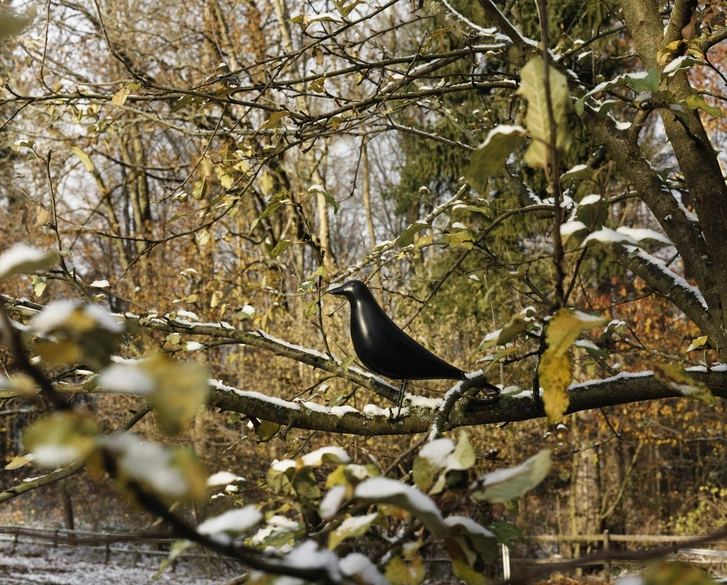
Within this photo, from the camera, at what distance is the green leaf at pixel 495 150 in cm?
73

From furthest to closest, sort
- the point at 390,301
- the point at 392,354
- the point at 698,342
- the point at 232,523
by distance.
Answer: the point at 390,301 → the point at 698,342 → the point at 392,354 → the point at 232,523

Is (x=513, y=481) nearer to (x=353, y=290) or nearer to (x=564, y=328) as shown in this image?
(x=564, y=328)

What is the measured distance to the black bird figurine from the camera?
1535 mm

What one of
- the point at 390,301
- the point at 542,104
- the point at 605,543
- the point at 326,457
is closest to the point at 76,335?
the point at 326,457

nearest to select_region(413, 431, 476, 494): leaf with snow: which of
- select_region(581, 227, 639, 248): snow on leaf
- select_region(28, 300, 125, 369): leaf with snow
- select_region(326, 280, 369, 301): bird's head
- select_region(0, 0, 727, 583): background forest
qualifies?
select_region(0, 0, 727, 583): background forest

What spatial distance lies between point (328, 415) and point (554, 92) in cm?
109

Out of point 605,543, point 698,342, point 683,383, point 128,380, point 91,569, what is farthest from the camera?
point 91,569

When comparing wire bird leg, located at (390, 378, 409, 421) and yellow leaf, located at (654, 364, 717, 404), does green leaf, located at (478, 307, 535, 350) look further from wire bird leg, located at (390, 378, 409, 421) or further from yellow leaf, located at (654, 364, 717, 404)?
wire bird leg, located at (390, 378, 409, 421)

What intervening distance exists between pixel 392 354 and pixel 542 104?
2.94 feet

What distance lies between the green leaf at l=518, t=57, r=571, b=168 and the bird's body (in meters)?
0.86

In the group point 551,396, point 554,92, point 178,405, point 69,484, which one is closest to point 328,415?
point 551,396

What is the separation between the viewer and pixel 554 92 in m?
0.71

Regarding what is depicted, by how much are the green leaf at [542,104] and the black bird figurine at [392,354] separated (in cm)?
86

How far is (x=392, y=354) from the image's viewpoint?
5.04ft
